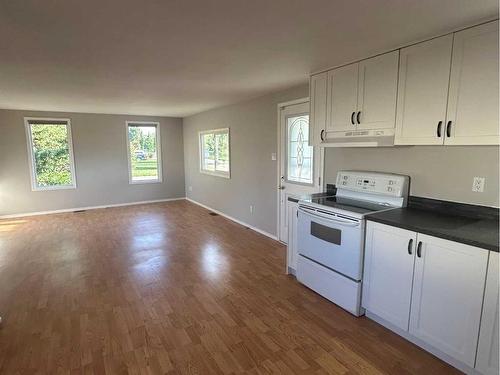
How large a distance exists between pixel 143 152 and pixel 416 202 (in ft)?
21.4

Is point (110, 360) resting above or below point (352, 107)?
below

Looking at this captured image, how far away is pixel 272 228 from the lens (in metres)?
4.68

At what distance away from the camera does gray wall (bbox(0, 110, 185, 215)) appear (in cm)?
606

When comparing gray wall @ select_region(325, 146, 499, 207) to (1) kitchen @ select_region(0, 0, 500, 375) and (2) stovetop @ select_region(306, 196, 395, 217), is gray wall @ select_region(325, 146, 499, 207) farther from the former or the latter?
(2) stovetop @ select_region(306, 196, 395, 217)

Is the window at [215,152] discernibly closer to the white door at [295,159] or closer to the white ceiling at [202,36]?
the white door at [295,159]

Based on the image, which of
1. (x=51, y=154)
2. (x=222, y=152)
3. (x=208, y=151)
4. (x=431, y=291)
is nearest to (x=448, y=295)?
(x=431, y=291)

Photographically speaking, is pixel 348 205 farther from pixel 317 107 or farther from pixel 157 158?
pixel 157 158

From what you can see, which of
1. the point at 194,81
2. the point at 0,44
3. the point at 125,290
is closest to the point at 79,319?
the point at 125,290

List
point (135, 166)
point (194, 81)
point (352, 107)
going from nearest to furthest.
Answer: point (352, 107) → point (194, 81) → point (135, 166)

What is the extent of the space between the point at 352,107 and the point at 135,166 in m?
6.04

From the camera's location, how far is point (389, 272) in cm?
226

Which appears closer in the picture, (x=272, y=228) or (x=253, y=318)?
(x=253, y=318)

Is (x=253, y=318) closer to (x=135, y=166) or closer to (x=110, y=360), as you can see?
(x=110, y=360)

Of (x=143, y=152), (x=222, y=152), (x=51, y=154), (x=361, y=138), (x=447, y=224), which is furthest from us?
(x=143, y=152)
